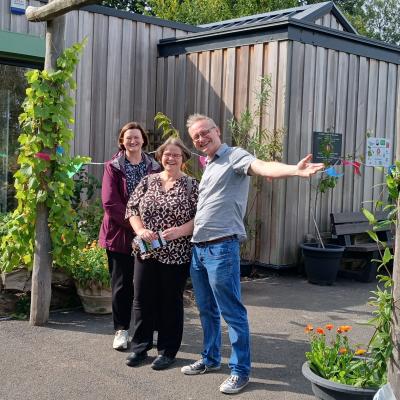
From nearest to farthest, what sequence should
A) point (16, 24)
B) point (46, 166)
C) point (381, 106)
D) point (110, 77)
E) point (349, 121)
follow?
point (46, 166) → point (16, 24) → point (349, 121) → point (110, 77) → point (381, 106)

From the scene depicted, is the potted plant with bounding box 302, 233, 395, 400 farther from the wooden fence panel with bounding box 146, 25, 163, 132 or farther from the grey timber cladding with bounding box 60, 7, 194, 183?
the wooden fence panel with bounding box 146, 25, 163, 132

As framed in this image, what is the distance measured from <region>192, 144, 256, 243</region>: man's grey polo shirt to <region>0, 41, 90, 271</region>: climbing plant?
2.02 meters

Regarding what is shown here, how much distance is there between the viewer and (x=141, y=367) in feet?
16.4

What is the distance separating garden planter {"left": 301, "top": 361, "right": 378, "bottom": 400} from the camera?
11.6 feet

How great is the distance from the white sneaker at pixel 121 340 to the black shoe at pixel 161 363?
49 cm

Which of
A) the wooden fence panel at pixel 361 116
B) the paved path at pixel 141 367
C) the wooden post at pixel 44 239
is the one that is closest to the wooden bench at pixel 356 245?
the wooden fence panel at pixel 361 116

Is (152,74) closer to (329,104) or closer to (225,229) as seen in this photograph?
(329,104)

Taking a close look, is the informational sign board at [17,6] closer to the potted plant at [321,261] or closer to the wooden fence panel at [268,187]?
the wooden fence panel at [268,187]

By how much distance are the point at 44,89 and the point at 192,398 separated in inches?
123

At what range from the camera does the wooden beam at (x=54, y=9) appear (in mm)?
5602

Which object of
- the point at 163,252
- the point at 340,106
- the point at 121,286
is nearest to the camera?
the point at 163,252

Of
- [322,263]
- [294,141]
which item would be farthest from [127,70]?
[322,263]

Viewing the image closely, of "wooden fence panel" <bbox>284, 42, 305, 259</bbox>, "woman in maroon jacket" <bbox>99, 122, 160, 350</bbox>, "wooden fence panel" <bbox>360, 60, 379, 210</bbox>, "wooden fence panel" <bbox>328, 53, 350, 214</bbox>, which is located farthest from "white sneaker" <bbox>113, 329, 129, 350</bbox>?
"wooden fence panel" <bbox>360, 60, 379, 210</bbox>

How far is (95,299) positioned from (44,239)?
838 mm
